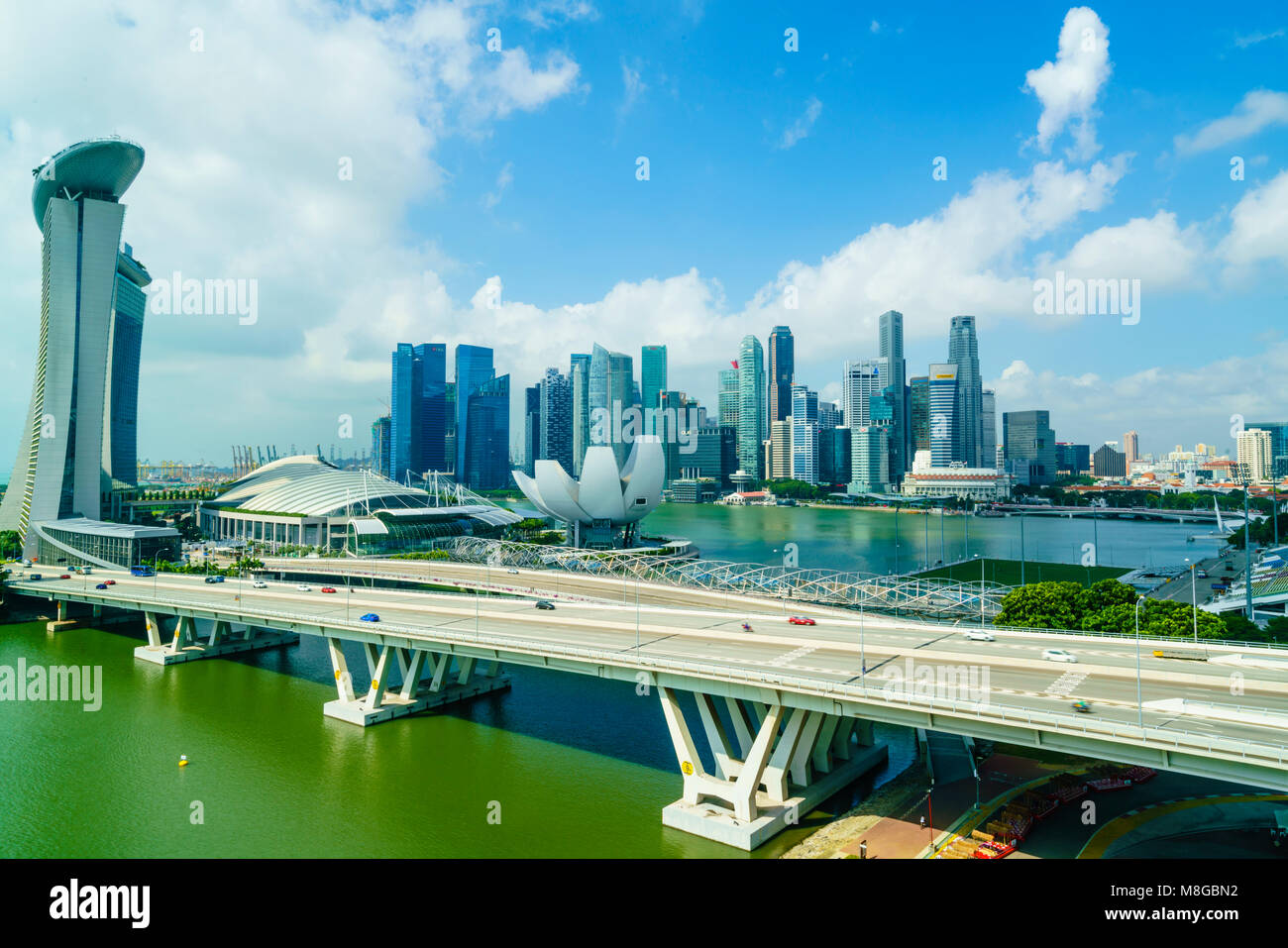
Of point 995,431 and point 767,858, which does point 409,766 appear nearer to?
point 767,858

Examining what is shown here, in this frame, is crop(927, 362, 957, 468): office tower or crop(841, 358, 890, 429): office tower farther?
crop(841, 358, 890, 429): office tower

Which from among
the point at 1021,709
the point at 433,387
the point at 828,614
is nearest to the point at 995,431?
the point at 433,387

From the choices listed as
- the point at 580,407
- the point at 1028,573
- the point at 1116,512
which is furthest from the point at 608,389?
the point at 1028,573

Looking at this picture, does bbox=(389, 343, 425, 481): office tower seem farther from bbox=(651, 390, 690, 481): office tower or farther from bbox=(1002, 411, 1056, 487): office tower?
bbox=(1002, 411, 1056, 487): office tower

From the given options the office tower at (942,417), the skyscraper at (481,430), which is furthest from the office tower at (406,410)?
the office tower at (942,417)

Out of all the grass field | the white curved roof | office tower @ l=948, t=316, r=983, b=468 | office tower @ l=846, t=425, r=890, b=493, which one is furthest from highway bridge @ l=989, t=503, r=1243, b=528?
the white curved roof
